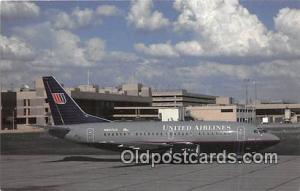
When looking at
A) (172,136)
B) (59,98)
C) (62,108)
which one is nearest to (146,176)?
(172,136)

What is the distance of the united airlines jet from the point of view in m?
36.5

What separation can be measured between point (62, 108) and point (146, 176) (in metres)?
14.6

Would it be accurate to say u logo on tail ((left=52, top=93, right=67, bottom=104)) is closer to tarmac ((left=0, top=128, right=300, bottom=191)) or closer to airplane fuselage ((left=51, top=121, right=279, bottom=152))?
airplane fuselage ((left=51, top=121, right=279, bottom=152))

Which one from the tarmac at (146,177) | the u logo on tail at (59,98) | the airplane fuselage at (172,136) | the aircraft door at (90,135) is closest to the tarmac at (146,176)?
the tarmac at (146,177)

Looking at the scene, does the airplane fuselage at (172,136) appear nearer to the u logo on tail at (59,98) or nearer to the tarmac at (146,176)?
the tarmac at (146,176)

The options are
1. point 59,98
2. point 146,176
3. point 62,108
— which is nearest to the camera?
point 146,176

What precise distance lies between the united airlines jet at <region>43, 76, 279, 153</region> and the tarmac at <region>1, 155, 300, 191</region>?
2.21 metres

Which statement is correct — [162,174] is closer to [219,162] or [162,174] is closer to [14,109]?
[219,162]

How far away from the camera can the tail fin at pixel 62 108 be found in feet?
128

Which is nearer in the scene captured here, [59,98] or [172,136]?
[172,136]

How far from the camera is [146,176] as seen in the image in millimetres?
26594

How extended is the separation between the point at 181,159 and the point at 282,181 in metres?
13.4

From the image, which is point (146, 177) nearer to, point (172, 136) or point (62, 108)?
point (172, 136)

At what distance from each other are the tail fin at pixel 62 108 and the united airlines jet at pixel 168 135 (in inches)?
19.9
